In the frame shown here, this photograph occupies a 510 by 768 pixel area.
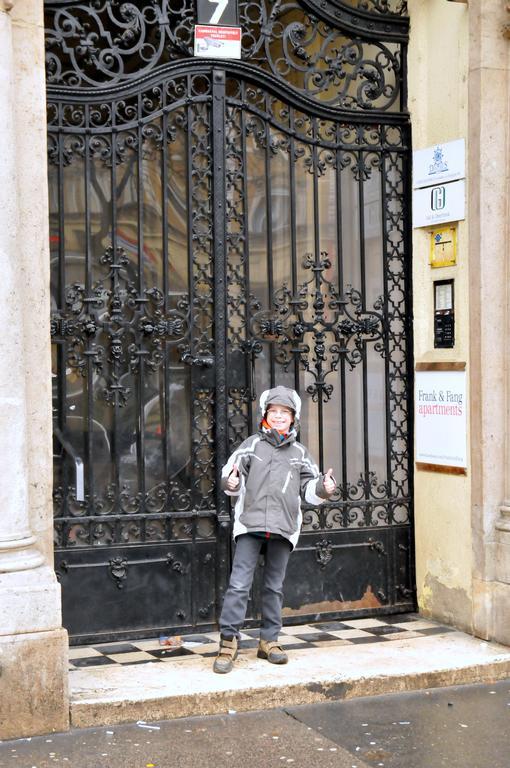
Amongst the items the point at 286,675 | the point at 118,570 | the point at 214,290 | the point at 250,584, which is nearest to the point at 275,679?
the point at 286,675

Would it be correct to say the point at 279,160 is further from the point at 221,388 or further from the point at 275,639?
the point at 275,639

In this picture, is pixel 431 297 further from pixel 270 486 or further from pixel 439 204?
pixel 270 486

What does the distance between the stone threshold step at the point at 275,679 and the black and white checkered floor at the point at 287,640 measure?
0.16m

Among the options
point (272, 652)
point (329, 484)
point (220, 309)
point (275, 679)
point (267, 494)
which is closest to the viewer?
point (275, 679)

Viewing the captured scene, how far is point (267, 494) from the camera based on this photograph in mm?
6551

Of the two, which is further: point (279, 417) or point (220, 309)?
point (220, 309)

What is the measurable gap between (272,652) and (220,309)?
2.14m

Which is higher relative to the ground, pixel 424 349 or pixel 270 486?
pixel 424 349

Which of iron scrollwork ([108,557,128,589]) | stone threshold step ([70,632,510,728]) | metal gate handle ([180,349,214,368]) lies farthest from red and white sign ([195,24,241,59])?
stone threshold step ([70,632,510,728])

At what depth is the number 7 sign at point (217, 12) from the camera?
734 cm

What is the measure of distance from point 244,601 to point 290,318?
→ 2.01 meters

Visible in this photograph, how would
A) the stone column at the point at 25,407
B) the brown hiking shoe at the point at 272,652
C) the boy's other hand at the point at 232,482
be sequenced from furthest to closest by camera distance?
the brown hiking shoe at the point at 272,652
the boy's other hand at the point at 232,482
the stone column at the point at 25,407

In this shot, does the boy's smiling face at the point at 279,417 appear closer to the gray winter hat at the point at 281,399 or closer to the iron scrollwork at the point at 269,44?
the gray winter hat at the point at 281,399

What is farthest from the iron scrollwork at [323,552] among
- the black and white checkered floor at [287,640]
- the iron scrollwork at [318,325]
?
the iron scrollwork at [318,325]
